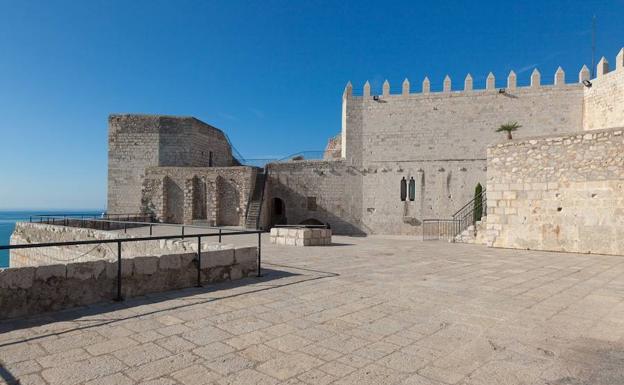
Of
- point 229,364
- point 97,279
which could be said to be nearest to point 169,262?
point 97,279

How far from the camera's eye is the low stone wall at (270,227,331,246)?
13.0m

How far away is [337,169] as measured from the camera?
2347cm

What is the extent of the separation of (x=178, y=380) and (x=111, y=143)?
90.6 feet

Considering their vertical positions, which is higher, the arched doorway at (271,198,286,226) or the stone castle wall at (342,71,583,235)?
the stone castle wall at (342,71,583,235)

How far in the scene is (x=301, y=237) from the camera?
1292cm

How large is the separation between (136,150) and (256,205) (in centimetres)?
1034

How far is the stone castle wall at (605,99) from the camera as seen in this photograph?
17.8 meters

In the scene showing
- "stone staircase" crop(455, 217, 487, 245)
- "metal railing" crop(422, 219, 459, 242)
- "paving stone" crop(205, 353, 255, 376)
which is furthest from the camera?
"metal railing" crop(422, 219, 459, 242)

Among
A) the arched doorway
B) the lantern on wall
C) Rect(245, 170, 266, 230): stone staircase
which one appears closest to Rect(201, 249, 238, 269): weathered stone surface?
Rect(245, 170, 266, 230): stone staircase

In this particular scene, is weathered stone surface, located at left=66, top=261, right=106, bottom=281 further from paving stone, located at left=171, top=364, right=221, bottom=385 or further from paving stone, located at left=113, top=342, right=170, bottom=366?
paving stone, located at left=171, top=364, right=221, bottom=385

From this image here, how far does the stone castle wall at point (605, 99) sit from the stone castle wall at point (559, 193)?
891cm

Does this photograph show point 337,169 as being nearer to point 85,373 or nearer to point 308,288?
point 308,288

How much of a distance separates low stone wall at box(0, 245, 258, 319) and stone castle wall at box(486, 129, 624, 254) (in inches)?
387

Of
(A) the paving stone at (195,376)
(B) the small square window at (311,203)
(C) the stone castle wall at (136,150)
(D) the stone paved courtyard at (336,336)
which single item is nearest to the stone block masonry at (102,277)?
(D) the stone paved courtyard at (336,336)
